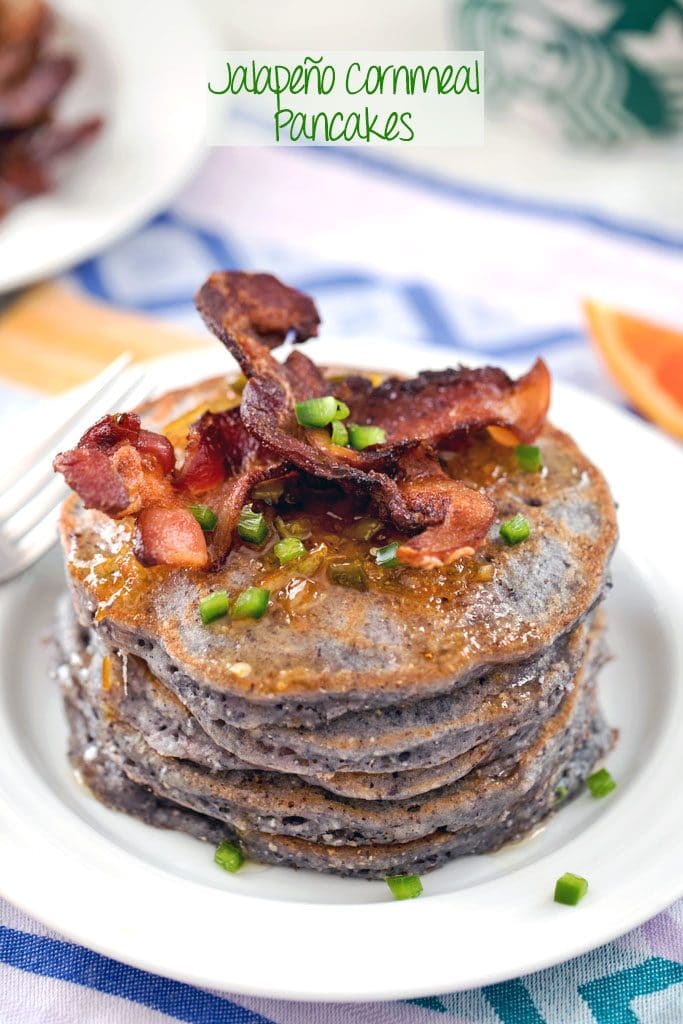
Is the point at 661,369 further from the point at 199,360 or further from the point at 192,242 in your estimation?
the point at 192,242

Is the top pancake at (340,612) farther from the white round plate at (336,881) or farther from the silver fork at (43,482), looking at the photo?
the white round plate at (336,881)

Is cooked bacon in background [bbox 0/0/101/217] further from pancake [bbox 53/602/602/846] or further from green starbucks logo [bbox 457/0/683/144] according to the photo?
pancake [bbox 53/602/602/846]

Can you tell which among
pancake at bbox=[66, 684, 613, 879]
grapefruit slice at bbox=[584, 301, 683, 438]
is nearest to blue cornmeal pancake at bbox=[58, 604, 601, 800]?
pancake at bbox=[66, 684, 613, 879]

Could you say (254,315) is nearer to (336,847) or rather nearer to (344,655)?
(344,655)

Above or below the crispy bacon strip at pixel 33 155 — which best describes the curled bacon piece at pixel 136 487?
below

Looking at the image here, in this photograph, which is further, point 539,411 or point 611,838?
point 539,411

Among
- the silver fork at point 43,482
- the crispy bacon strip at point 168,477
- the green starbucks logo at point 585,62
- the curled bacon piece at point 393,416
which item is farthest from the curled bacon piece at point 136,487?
the green starbucks logo at point 585,62

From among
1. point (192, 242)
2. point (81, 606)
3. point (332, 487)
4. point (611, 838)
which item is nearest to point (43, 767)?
point (81, 606)
